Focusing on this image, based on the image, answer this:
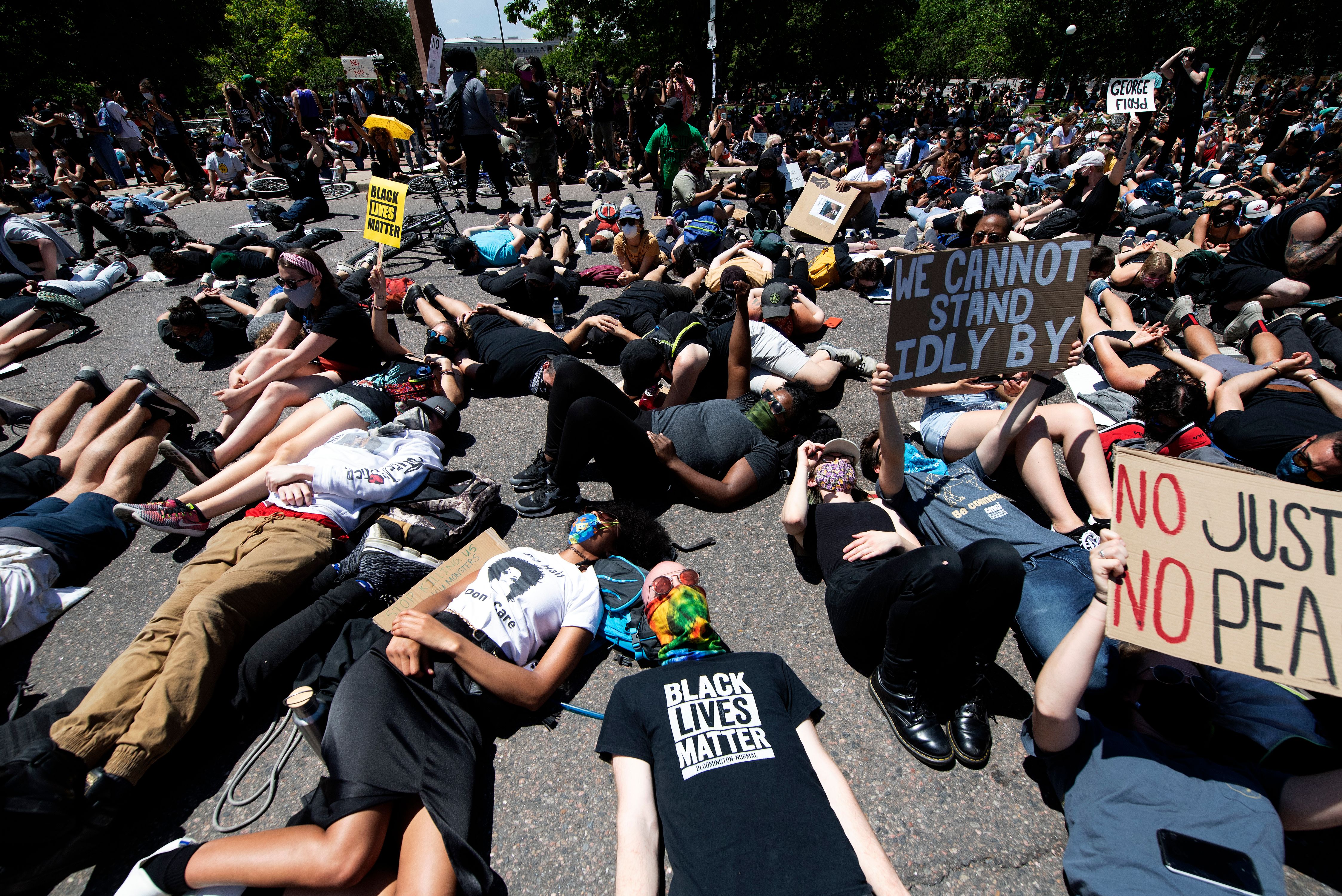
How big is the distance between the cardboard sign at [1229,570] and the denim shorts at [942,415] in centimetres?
150

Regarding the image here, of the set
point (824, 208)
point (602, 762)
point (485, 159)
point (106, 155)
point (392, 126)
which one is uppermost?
point (392, 126)

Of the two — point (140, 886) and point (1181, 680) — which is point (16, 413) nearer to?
point (140, 886)

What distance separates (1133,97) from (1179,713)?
40.3ft

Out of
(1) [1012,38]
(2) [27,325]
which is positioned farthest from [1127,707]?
(1) [1012,38]

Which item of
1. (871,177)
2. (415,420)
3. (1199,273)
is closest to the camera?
(415,420)

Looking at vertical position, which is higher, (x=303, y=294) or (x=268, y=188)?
(x=268, y=188)

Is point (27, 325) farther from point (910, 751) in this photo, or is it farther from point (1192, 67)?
point (1192, 67)

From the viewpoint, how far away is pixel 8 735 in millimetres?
2363

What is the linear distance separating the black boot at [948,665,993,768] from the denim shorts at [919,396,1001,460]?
145 centimetres

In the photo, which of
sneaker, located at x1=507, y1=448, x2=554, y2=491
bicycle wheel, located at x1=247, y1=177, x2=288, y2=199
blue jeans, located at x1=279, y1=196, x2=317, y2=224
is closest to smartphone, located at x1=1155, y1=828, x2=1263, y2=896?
sneaker, located at x1=507, y1=448, x2=554, y2=491

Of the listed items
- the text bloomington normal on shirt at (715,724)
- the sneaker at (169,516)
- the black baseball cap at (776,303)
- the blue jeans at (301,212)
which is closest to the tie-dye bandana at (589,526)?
the text bloomington normal on shirt at (715,724)

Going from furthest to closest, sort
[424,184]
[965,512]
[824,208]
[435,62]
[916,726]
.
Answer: [435,62], [424,184], [824,208], [965,512], [916,726]

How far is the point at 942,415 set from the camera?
3811 mm

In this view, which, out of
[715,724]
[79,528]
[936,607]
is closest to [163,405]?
[79,528]
